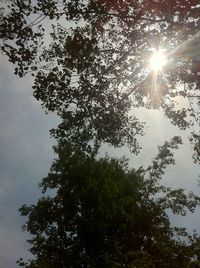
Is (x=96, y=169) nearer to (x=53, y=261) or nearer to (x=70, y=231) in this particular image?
(x=70, y=231)

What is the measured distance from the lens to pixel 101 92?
17.1 metres

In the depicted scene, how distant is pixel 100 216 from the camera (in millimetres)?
29312

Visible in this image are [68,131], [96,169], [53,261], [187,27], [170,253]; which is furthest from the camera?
[96,169]

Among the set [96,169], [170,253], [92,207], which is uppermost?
[96,169]

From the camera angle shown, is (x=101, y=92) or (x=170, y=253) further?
(x=170, y=253)

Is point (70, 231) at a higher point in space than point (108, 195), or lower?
lower

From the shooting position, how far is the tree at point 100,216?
93.3 feet

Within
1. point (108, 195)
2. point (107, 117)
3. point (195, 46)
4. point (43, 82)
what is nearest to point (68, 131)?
point (107, 117)

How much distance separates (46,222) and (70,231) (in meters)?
→ 2.26

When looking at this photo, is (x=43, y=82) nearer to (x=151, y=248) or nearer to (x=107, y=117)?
(x=107, y=117)

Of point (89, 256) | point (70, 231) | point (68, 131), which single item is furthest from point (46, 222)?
point (68, 131)

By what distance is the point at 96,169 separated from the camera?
31.5m

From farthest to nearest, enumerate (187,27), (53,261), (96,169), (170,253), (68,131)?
(96,169)
(53,261)
(170,253)
(68,131)
(187,27)

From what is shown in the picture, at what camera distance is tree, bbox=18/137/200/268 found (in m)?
28.4
